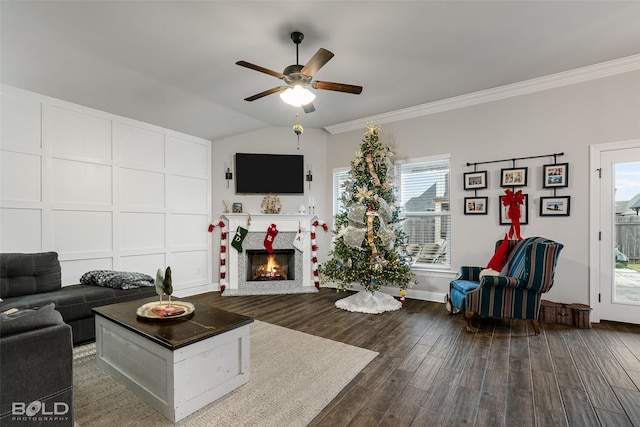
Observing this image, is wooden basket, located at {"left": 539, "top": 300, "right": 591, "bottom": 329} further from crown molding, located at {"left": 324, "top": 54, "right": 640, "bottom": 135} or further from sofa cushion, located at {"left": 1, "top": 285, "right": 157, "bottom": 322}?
sofa cushion, located at {"left": 1, "top": 285, "right": 157, "bottom": 322}

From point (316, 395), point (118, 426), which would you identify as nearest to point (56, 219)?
point (118, 426)

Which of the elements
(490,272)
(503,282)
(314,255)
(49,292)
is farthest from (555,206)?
(49,292)

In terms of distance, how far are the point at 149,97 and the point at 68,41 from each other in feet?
3.66

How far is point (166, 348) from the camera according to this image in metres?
1.77

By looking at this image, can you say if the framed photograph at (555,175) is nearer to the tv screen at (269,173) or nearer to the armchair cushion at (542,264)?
the armchair cushion at (542,264)

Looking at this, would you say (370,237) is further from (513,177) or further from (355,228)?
(513,177)

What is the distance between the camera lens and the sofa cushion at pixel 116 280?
10.5 feet

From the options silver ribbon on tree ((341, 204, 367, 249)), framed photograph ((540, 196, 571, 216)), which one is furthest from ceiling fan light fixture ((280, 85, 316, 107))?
Answer: framed photograph ((540, 196, 571, 216))

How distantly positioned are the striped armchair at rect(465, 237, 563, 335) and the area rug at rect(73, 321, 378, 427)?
138cm

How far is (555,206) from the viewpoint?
3639 millimetres

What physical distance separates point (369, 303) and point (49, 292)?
362 cm

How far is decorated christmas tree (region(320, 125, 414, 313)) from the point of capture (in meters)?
4.01

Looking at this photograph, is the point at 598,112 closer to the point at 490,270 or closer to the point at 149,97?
the point at 490,270

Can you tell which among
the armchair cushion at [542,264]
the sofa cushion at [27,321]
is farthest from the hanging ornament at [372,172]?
the sofa cushion at [27,321]
